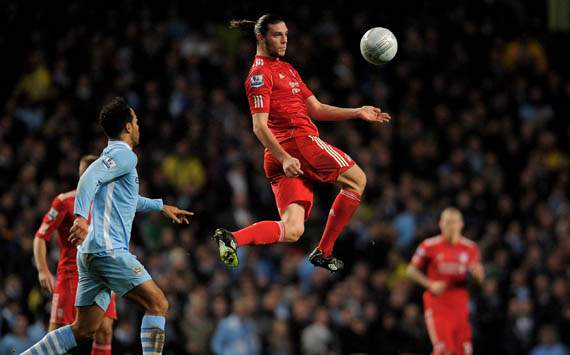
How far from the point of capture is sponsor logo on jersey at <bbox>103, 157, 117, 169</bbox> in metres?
7.67

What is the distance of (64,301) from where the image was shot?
9.48 metres

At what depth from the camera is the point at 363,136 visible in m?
17.7

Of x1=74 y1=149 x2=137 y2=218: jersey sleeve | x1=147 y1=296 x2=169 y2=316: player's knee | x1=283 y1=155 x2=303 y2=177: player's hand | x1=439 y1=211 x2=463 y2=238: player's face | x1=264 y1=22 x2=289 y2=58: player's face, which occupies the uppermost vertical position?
x1=264 y1=22 x2=289 y2=58: player's face

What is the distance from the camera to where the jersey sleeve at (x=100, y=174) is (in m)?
7.45

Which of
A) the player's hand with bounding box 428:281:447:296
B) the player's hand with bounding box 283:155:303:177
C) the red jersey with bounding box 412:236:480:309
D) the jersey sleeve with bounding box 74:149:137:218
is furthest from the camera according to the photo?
the red jersey with bounding box 412:236:480:309

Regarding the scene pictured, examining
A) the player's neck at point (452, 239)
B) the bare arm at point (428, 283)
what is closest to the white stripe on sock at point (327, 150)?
the bare arm at point (428, 283)

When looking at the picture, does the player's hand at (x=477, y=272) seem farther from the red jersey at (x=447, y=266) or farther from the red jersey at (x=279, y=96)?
the red jersey at (x=279, y=96)

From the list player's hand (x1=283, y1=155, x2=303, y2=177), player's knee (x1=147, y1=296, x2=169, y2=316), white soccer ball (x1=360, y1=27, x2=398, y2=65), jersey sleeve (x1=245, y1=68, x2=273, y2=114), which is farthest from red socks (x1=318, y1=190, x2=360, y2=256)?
player's knee (x1=147, y1=296, x2=169, y2=316)

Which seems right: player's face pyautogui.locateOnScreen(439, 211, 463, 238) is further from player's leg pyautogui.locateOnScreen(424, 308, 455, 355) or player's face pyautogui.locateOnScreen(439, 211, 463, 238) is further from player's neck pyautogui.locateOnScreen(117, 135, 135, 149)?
player's neck pyautogui.locateOnScreen(117, 135, 135, 149)

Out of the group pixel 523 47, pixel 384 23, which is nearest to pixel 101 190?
pixel 384 23

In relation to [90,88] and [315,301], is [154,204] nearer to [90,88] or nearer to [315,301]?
[315,301]

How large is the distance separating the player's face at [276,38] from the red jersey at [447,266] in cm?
502

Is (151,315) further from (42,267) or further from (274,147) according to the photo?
(42,267)

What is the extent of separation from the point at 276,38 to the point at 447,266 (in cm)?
526
